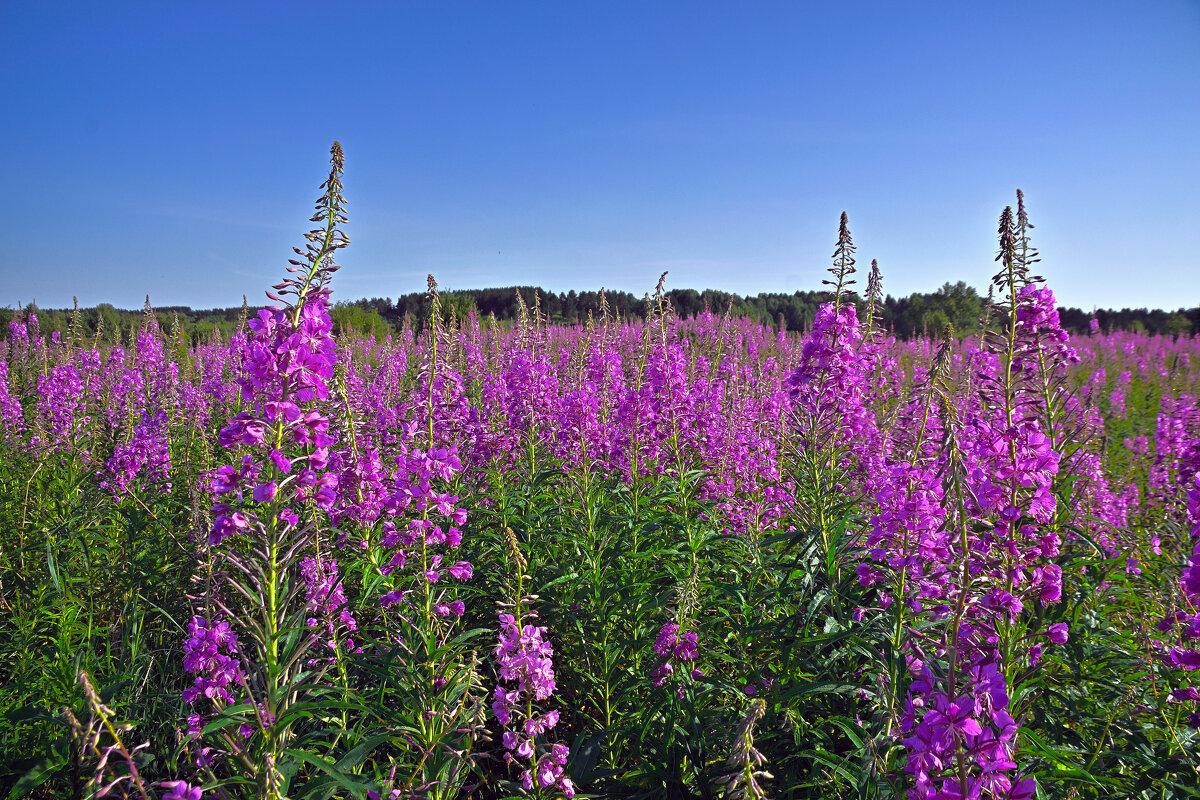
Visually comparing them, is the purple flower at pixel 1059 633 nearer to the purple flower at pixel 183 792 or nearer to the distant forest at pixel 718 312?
the purple flower at pixel 183 792

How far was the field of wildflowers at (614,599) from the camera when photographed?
1983 millimetres


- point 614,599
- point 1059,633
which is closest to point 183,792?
point 614,599

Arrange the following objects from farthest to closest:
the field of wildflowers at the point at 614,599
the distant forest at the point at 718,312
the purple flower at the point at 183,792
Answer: the distant forest at the point at 718,312
the field of wildflowers at the point at 614,599
the purple flower at the point at 183,792

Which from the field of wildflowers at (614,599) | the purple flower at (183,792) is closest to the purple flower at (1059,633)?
the field of wildflowers at (614,599)

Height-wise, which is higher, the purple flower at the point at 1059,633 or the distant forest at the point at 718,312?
the distant forest at the point at 718,312

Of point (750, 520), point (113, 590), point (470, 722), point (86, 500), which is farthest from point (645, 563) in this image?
point (86, 500)

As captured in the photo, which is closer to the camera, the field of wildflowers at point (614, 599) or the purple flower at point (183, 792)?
the purple flower at point (183, 792)

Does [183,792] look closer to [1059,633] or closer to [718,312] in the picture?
[1059,633]

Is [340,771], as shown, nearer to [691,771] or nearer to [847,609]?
[691,771]

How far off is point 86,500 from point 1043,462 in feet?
23.4

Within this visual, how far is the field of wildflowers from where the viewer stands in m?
1.98

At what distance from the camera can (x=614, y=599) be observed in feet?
12.9

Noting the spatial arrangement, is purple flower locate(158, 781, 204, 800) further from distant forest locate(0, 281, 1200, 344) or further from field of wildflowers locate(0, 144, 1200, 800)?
distant forest locate(0, 281, 1200, 344)

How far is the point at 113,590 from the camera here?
4.66 metres
